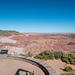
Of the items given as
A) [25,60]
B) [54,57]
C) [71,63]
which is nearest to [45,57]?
A: [54,57]

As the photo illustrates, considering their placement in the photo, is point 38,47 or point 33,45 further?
point 33,45

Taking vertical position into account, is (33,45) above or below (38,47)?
above

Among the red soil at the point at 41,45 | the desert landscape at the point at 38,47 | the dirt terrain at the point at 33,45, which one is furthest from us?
the red soil at the point at 41,45

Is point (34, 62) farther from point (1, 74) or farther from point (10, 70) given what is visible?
point (1, 74)

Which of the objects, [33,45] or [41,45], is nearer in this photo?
[33,45]

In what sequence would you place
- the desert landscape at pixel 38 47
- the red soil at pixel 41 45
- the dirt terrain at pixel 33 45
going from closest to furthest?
the desert landscape at pixel 38 47
the dirt terrain at pixel 33 45
the red soil at pixel 41 45

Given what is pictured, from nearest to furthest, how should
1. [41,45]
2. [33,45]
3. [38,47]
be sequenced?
[38,47]
[33,45]
[41,45]

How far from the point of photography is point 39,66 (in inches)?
203

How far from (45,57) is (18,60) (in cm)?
381

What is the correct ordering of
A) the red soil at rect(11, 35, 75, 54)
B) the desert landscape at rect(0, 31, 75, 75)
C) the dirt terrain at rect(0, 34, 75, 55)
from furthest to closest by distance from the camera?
the red soil at rect(11, 35, 75, 54) → the dirt terrain at rect(0, 34, 75, 55) → the desert landscape at rect(0, 31, 75, 75)

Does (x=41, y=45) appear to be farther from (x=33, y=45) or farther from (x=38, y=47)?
(x=33, y=45)

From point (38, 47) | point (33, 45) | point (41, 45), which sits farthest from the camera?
point (41, 45)

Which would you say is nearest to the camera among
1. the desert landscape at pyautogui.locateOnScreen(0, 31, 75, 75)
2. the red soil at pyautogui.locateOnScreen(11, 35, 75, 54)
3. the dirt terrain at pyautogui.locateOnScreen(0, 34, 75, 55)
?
the desert landscape at pyautogui.locateOnScreen(0, 31, 75, 75)

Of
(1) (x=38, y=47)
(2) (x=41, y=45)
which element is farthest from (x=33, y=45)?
(2) (x=41, y=45)
